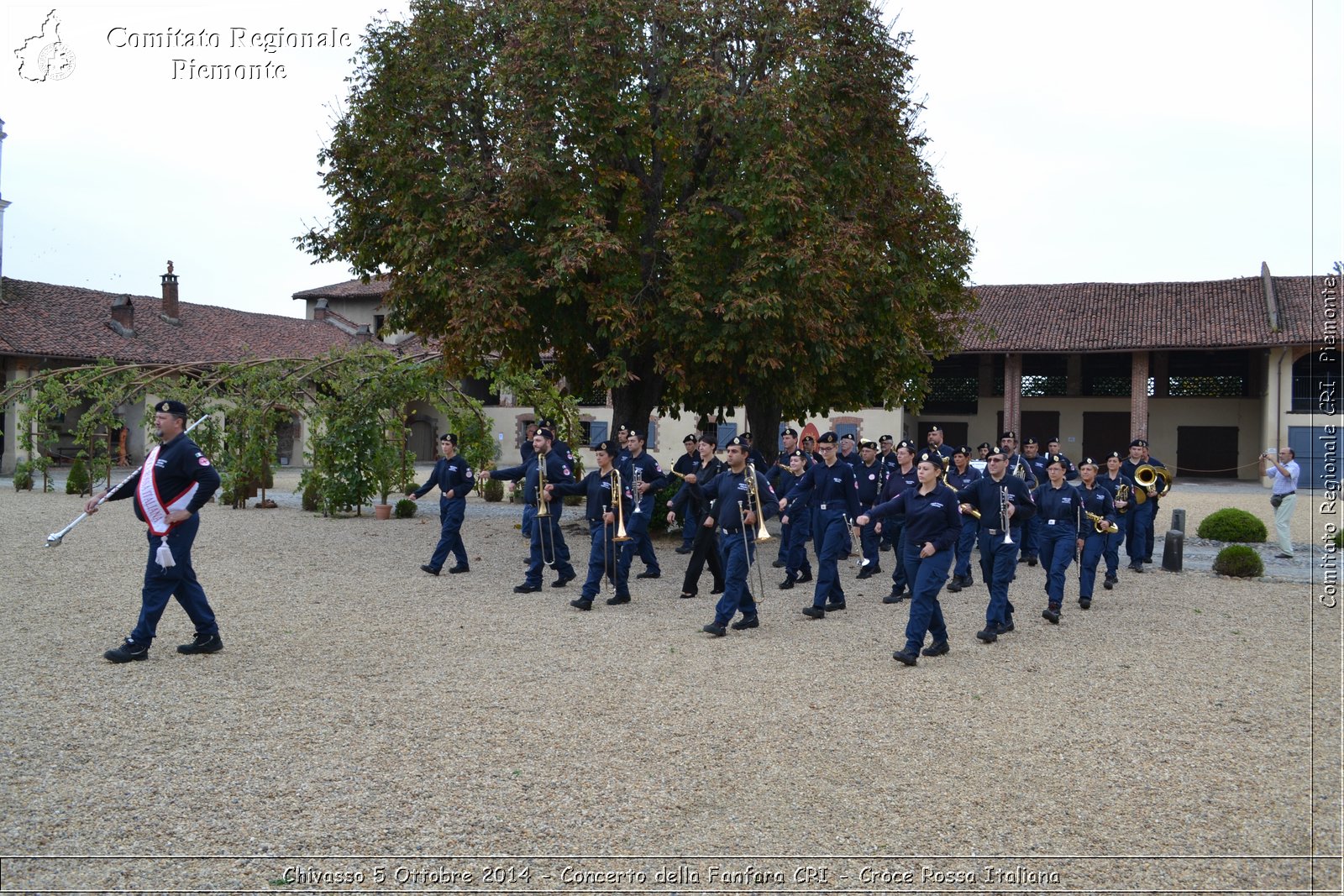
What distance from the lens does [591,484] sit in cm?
1209

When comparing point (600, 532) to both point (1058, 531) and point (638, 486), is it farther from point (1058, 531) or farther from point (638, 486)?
point (1058, 531)

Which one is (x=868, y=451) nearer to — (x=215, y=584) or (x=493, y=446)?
(x=215, y=584)

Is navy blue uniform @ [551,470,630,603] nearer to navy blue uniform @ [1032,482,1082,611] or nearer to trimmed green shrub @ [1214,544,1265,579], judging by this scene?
navy blue uniform @ [1032,482,1082,611]

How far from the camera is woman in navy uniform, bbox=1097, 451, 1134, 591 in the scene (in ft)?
42.0

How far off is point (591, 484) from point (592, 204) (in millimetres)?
4869

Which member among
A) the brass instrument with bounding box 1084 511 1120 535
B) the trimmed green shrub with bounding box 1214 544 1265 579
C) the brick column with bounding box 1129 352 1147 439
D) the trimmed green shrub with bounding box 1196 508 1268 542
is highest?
the brick column with bounding box 1129 352 1147 439

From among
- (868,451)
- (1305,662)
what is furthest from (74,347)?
(1305,662)

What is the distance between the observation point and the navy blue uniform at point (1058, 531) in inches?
435

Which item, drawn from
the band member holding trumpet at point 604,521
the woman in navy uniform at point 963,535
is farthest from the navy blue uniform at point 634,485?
the woman in navy uniform at point 963,535

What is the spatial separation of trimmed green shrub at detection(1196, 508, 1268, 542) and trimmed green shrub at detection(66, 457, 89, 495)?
24368mm

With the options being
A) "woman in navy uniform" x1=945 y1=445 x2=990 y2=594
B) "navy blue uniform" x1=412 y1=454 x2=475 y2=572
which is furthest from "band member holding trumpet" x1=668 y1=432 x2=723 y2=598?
"navy blue uniform" x1=412 y1=454 x2=475 y2=572

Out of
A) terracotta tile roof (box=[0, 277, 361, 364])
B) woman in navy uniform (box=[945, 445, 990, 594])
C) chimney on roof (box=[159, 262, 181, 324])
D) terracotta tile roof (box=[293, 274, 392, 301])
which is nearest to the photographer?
woman in navy uniform (box=[945, 445, 990, 594])

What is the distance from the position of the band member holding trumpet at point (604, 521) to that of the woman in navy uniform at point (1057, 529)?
4451mm

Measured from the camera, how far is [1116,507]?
12656mm
